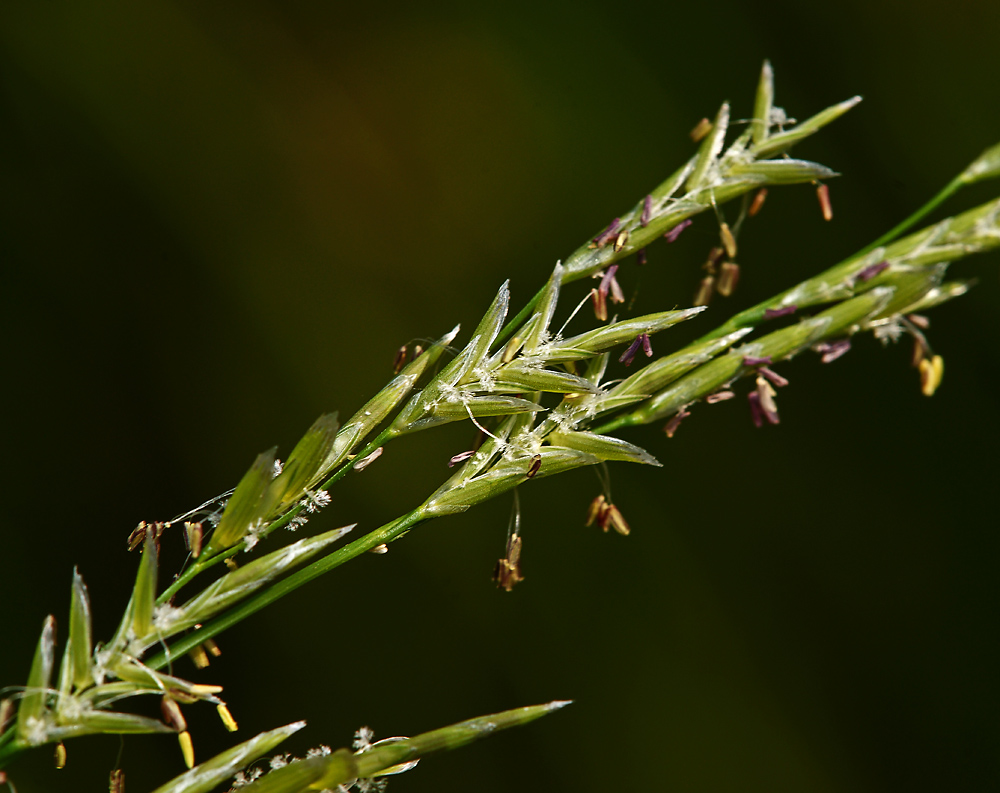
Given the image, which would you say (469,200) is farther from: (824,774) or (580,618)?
(824,774)

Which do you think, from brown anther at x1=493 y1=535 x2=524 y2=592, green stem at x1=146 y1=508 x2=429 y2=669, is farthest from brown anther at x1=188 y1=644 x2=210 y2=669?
brown anther at x1=493 y1=535 x2=524 y2=592

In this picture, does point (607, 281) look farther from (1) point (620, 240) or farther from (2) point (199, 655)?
(2) point (199, 655)

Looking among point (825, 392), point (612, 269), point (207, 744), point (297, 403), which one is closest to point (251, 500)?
point (612, 269)

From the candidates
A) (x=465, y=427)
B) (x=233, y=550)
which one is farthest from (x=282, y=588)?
(x=465, y=427)

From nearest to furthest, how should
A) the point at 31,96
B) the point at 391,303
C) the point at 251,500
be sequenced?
1. the point at 251,500
2. the point at 31,96
3. the point at 391,303

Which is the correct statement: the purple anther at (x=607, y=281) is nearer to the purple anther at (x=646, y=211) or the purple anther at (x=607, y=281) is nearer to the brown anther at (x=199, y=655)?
the purple anther at (x=646, y=211)

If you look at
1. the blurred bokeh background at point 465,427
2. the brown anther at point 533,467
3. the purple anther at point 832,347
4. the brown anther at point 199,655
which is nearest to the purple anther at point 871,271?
the purple anther at point 832,347
